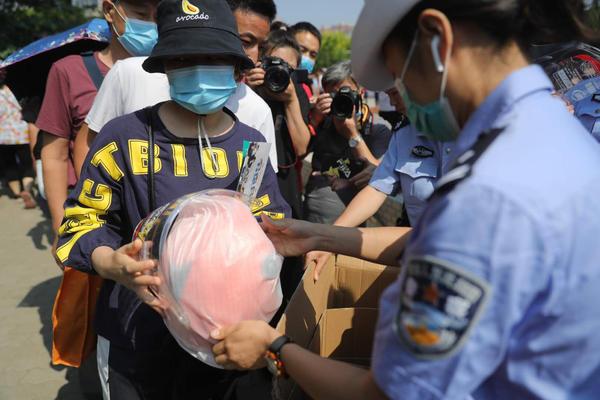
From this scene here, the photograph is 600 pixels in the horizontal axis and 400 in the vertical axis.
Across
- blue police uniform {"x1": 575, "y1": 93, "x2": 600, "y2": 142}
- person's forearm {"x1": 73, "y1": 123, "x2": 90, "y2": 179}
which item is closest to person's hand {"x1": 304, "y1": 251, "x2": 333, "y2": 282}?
person's forearm {"x1": 73, "y1": 123, "x2": 90, "y2": 179}

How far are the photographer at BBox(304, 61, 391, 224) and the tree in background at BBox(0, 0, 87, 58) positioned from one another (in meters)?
10.2

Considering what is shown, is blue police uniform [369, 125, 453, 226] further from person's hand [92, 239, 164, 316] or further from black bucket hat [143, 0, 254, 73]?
person's hand [92, 239, 164, 316]

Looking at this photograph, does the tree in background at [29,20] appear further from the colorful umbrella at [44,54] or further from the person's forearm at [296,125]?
the person's forearm at [296,125]

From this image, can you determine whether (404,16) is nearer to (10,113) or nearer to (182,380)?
(182,380)

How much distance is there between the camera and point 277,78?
9.34ft

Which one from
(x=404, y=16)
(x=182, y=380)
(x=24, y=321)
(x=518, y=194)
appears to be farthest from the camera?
(x=24, y=321)

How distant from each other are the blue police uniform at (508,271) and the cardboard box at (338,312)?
2.01 ft

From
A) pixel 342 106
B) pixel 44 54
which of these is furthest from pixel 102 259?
pixel 342 106

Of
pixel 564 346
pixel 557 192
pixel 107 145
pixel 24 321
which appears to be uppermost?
pixel 557 192

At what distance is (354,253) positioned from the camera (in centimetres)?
174

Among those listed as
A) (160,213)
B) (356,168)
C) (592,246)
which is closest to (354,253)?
(160,213)

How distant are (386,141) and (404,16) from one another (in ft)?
8.24

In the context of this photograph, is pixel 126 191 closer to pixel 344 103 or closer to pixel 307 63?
pixel 344 103

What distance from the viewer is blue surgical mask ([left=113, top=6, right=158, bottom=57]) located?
227cm
